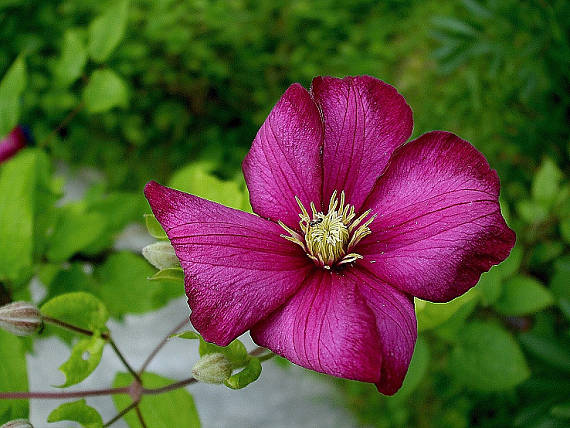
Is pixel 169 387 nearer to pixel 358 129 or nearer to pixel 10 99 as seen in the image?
pixel 358 129

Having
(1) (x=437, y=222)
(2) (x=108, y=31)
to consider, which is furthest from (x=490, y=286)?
(2) (x=108, y=31)

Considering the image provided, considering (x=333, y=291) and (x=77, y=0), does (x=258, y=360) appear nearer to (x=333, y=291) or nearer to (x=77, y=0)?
(x=333, y=291)

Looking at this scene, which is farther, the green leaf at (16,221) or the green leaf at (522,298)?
the green leaf at (522,298)

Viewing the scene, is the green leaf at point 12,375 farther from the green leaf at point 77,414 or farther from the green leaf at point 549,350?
the green leaf at point 549,350

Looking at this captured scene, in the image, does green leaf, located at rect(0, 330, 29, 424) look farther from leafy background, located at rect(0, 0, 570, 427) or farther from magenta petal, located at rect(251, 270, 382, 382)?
magenta petal, located at rect(251, 270, 382, 382)

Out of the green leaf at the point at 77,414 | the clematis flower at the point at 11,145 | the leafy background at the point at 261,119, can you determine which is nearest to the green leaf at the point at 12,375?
the leafy background at the point at 261,119

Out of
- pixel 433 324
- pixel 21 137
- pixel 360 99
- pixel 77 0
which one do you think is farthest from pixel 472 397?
pixel 77 0
